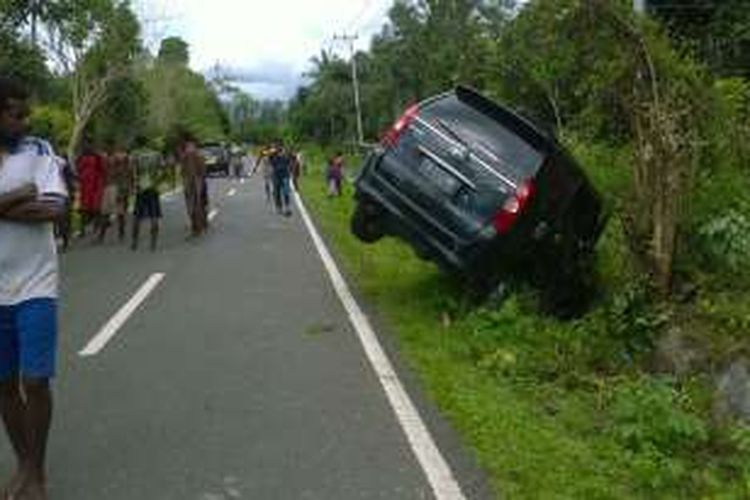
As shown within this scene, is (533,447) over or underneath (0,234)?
underneath

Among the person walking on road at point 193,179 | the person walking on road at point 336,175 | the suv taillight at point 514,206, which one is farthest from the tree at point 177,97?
the suv taillight at point 514,206

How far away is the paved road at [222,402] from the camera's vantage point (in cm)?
674

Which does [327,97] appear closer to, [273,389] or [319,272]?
[319,272]

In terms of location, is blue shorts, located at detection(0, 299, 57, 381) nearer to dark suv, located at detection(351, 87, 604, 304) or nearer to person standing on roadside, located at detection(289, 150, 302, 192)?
dark suv, located at detection(351, 87, 604, 304)

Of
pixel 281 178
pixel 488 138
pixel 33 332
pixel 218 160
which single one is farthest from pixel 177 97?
pixel 33 332

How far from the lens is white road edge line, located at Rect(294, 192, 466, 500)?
263 inches

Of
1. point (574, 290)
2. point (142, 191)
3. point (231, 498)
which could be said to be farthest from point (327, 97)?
point (231, 498)

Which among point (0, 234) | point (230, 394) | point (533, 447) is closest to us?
point (0, 234)

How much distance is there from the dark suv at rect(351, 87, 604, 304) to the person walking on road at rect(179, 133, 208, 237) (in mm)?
Result: 9213

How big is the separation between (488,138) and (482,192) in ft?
1.81

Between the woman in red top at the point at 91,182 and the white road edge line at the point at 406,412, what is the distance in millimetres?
7678

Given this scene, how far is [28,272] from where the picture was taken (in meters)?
6.05

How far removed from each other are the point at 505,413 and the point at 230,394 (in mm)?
1808

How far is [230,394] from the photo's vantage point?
29.0 ft
